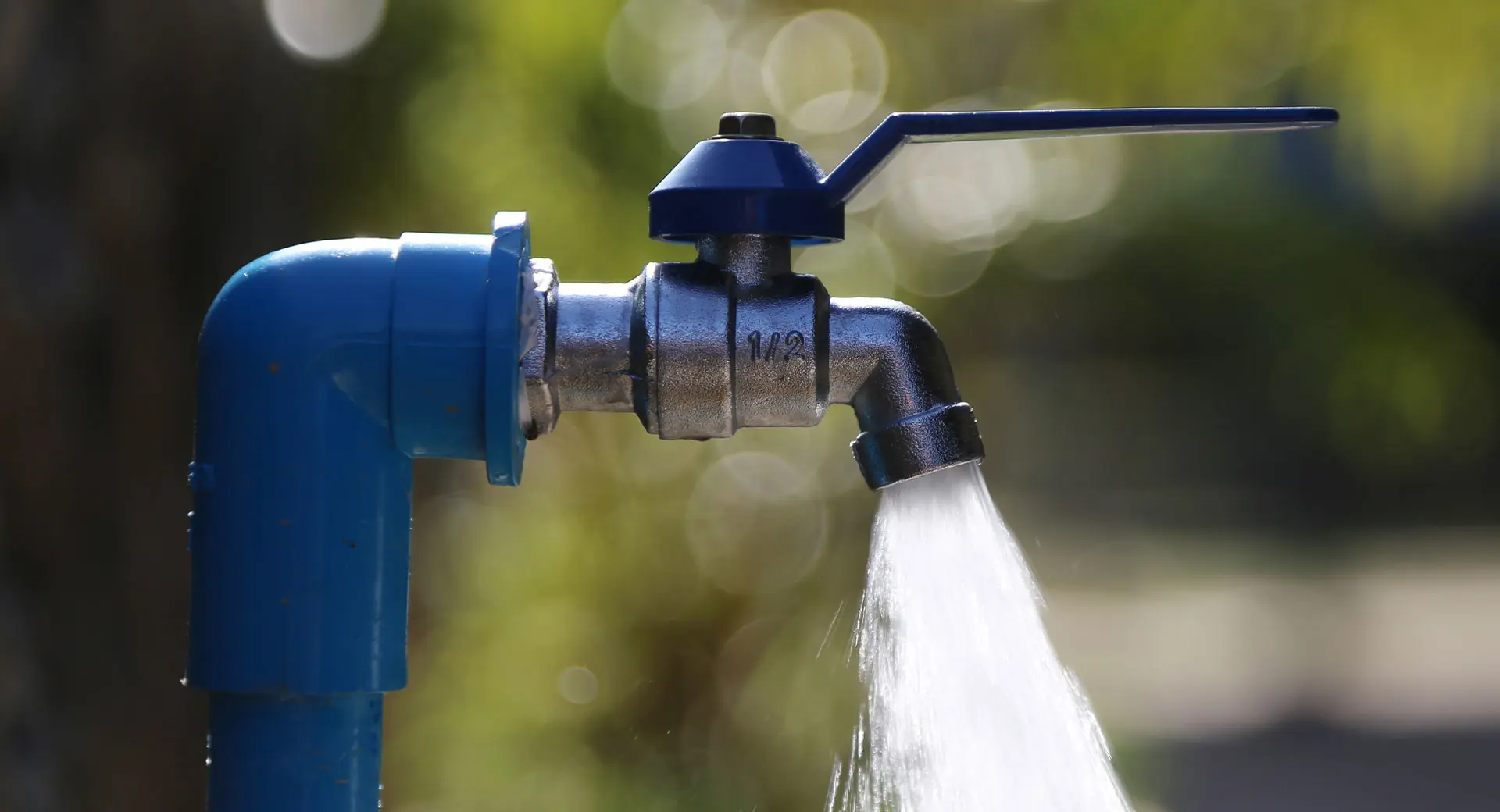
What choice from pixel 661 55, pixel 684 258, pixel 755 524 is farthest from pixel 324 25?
pixel 755 524

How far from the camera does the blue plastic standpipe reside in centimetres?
60

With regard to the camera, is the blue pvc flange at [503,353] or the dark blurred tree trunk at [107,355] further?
the dark blurred tree trunk at [107,355]

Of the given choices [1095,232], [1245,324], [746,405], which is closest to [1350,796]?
[1245,324]

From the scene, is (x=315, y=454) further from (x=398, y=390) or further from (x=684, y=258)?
(x=684, y=258)

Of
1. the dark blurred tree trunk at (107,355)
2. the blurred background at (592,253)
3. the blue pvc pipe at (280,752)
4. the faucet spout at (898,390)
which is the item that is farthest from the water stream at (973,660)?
the dark blurred tree trunk at (107,355)

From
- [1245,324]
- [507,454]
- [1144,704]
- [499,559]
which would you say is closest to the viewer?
[507,454]

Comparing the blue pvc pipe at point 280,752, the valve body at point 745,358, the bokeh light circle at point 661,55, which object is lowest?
the blue pvc pipe at point 280,752

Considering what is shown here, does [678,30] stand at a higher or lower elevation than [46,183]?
higher

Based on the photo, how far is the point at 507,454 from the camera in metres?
0.59

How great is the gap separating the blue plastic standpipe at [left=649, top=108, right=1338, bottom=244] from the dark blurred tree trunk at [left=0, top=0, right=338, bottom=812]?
1054 mm

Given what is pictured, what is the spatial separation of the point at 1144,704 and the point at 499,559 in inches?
142

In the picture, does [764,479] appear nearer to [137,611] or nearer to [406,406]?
[137,611]

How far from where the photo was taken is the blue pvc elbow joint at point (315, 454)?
23.2 inches

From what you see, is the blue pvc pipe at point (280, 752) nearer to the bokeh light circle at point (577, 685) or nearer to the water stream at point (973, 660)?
the water stream at point (973, 660)
